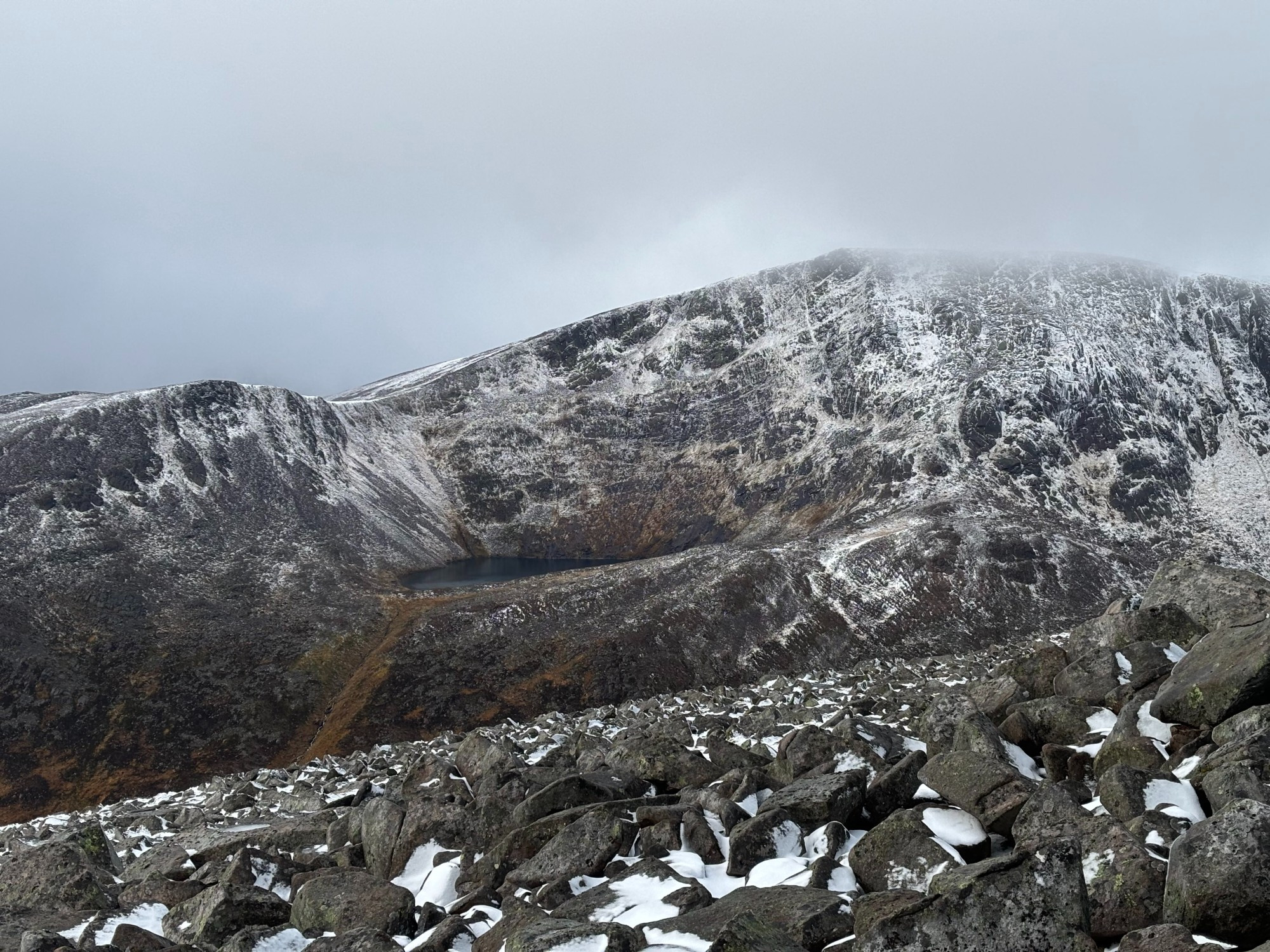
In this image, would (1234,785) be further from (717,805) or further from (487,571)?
(487,571)

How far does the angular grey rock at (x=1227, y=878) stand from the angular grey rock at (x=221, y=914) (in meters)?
14.1

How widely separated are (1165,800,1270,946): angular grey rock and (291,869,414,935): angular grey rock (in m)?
11.4

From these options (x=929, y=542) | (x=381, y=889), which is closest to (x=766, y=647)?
(x=929, y=542)

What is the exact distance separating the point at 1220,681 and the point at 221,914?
18.2 metres

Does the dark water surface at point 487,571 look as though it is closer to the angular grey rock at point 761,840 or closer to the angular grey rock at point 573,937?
the angular grey rock at point 761,840

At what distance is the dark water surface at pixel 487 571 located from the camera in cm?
11894

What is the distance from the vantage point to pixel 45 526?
327 ft

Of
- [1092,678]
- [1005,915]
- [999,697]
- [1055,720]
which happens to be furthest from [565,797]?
[1092,678]

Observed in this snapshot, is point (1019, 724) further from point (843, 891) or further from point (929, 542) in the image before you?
point (929, 542)

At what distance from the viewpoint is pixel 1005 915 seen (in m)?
9.24

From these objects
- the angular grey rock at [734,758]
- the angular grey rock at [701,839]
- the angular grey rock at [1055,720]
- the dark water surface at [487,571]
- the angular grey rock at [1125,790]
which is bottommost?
the dark water surface at [487,571]

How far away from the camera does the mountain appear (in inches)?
3081

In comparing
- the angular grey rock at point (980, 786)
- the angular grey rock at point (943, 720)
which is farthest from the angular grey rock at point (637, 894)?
the angular grey rock at point (943, 720)

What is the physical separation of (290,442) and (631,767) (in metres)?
134
